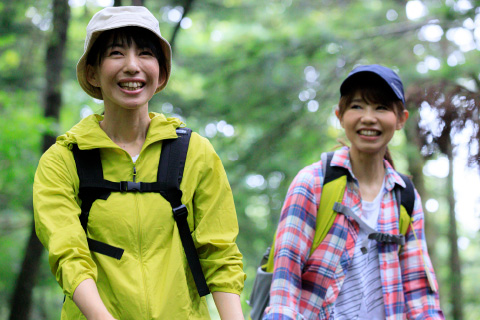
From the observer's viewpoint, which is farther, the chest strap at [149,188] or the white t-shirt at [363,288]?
the white t-shirt at [363,288]

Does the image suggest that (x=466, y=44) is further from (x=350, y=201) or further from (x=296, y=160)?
(x=350, y=201)

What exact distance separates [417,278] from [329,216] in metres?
0.63

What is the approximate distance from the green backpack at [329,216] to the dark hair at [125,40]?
4.22ft

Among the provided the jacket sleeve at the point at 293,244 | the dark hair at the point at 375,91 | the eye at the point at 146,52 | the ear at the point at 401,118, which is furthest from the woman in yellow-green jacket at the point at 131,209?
the ear at the point at 401,118

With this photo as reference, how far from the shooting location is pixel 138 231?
232 cm

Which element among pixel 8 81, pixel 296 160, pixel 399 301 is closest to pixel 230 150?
pixel 296 160

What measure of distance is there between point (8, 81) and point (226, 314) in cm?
868

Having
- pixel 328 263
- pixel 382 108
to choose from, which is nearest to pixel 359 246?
pixel 328 263

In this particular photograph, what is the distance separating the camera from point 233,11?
10.3 m

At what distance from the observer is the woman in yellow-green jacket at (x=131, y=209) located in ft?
7.33

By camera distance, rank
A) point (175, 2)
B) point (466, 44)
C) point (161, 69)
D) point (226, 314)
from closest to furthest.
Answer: point (226, 314) → point (161, 69) → point (175, 2) → point (466, 44)

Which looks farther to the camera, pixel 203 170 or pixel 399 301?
pixel 399 301

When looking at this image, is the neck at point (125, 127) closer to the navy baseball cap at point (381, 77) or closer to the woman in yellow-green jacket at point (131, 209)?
the woman in yellow-green jacket at point (131, 209)


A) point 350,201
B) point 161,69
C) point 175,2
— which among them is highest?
point 175,2
